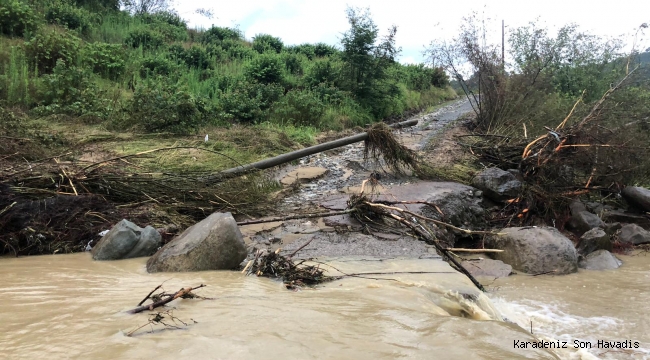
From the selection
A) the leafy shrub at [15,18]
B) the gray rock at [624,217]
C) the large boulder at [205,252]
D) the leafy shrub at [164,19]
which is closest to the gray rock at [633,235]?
the gray rock at [624,217]

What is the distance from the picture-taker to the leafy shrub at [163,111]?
8.73m

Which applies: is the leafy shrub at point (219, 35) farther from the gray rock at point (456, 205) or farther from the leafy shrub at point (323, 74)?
the gray rock at point (456, 205)

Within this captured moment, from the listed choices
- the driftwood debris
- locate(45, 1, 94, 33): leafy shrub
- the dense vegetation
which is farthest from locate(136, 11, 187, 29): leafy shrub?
the driftwood debris

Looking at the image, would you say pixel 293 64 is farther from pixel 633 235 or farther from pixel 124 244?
pixel 124 244

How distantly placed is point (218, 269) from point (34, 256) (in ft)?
6.43

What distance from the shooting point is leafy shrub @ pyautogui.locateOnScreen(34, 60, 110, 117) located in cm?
919

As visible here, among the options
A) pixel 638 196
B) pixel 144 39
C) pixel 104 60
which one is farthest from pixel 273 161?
pixel 144 39

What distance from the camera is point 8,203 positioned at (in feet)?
14.2

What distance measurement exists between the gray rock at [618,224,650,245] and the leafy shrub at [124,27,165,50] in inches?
592

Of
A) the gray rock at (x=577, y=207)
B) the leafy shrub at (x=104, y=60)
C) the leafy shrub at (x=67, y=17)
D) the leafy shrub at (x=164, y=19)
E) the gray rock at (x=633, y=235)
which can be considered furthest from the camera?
the leafy shrub at (x=164, y=19)

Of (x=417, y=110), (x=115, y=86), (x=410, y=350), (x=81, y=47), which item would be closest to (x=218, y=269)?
(x=410, y=350)

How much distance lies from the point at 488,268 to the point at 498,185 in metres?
2.43

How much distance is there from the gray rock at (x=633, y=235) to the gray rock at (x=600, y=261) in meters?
1.13

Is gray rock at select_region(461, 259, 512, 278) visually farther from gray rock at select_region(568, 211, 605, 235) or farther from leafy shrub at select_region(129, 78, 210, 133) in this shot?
leafy shrub at select_region(129, 78, 210, 133)
